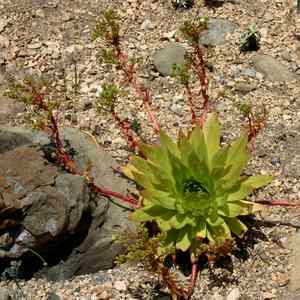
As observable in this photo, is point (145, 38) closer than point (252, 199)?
No

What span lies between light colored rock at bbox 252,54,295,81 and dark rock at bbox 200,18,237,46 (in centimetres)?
26

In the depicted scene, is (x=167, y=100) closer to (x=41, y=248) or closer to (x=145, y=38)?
(x=145, y=38)

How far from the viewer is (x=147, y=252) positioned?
294 cm

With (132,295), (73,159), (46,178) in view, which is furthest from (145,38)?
(132,295)

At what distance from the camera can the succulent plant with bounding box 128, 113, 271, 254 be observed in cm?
318

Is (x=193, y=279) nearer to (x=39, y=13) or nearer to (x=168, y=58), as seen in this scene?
(x=168, y=58)

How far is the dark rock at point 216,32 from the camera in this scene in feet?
14.6

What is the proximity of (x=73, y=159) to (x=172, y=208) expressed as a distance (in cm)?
69

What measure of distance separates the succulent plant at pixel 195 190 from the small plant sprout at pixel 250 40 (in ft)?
4.27

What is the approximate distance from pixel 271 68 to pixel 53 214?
5.81 ft

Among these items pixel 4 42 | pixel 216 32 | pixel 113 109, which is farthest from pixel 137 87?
pixel 4 42

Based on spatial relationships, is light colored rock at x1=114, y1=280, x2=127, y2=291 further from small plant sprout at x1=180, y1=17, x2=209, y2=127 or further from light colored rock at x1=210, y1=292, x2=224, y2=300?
small plant sprout at x1=180, y1=17, x2=209, y2=127

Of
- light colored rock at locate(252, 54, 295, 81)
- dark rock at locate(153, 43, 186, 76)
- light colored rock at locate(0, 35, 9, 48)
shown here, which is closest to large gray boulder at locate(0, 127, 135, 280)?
dark rock at locate(153, 43, 186, 76)

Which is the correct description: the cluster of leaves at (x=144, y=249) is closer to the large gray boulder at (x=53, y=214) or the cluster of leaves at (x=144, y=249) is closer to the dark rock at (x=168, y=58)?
the large gray boulder at (x=53, y=214)
